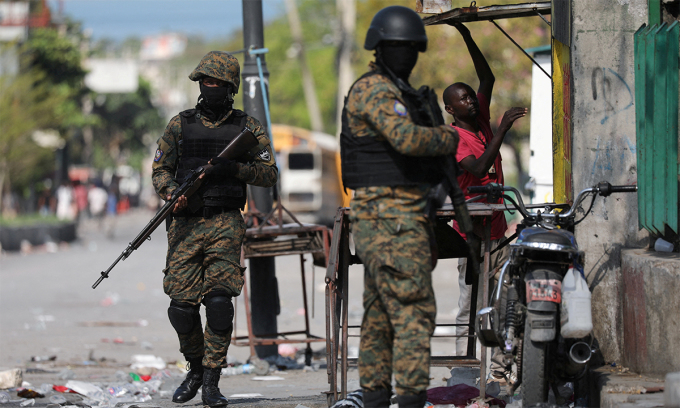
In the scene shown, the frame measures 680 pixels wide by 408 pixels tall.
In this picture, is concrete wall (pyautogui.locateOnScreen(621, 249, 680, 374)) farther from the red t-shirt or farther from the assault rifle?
the assault rifle

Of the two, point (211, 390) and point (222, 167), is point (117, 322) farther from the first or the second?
point (222, 167)

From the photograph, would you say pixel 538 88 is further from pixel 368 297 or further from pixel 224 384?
pixel 368 297

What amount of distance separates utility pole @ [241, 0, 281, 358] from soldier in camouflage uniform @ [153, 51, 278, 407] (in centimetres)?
204

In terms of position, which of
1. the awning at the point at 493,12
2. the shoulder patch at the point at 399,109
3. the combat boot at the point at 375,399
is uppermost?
the awning at the point at 493,12

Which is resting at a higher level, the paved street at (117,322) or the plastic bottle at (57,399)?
the plastic bottle at (57,399)

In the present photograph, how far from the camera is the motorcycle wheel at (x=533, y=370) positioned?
13.0 ft

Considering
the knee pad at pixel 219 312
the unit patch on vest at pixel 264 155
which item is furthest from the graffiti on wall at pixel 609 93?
the knee pad at pixel 219 312

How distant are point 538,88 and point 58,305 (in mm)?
6658

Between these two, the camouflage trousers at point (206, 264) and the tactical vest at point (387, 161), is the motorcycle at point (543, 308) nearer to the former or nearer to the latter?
the tactical vest at point (387, 161)

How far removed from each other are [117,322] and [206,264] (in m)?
5.29

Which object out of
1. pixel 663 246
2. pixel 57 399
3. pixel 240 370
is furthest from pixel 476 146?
pixel 57 399

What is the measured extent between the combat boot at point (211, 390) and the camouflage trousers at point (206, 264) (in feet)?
0.14

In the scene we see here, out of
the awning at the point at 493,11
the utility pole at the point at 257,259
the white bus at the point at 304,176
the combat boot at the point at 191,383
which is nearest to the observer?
the combat boot at the point at 191,383

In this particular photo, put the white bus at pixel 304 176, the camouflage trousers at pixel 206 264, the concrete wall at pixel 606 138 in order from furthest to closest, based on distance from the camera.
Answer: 1. the white bus at pixel 304 176
2. the camouflage trousers at pixel 206 264
3. the concrete wall at pixel 606 138
